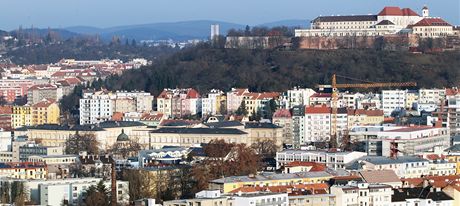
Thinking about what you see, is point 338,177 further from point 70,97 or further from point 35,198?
point 70,97

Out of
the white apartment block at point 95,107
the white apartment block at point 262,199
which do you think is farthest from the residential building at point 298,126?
the white apartment block at point 262,199

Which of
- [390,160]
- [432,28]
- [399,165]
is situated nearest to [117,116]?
[432,28]

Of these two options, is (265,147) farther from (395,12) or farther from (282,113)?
(395,12)

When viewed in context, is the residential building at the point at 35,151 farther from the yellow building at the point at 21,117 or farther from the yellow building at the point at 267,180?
the yellow building at the point at 267,180

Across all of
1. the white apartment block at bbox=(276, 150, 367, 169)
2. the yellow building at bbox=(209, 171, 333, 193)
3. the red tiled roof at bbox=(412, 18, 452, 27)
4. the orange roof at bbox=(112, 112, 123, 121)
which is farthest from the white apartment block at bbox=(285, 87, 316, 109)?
the yellow building at bbox=(209, 171, 333, 193)

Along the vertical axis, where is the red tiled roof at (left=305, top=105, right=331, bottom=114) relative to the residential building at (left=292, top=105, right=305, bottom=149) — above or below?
above

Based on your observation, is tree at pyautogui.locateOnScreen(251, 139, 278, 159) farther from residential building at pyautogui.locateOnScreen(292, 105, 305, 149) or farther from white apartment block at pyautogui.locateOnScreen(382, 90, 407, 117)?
white apartment block at pyautogui.locateOnScreen(382, 90, 407, 117)
